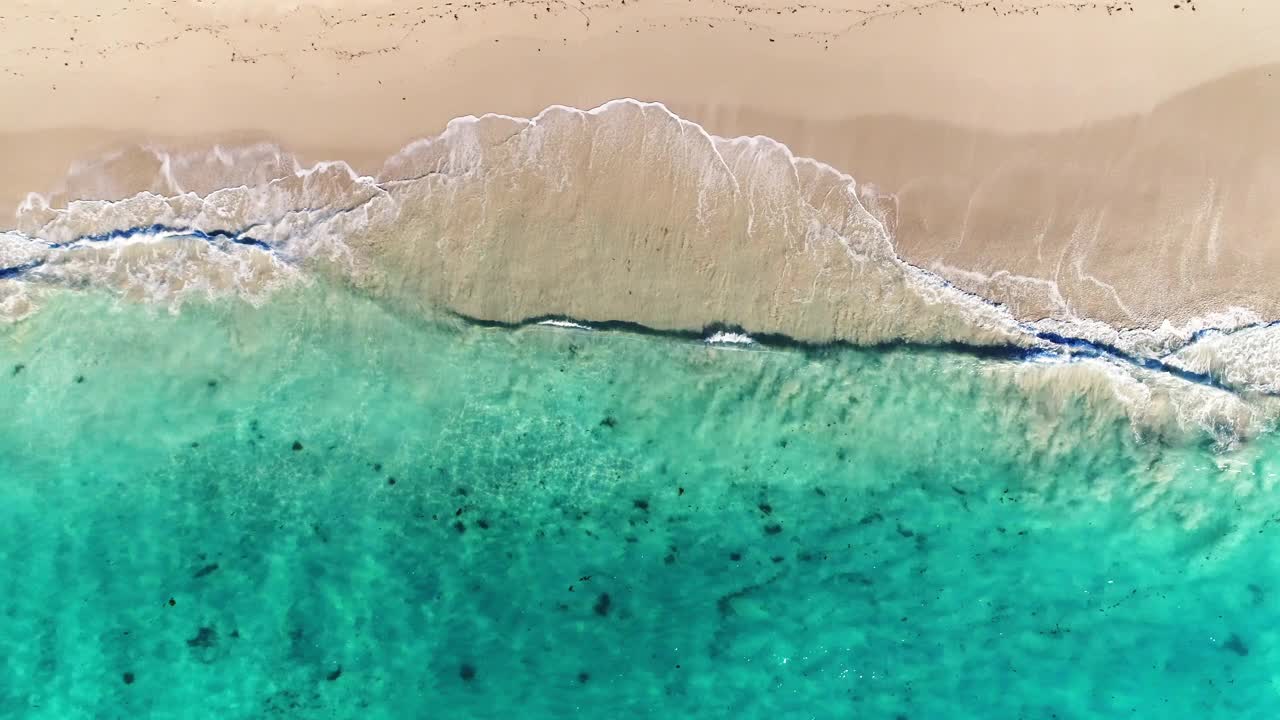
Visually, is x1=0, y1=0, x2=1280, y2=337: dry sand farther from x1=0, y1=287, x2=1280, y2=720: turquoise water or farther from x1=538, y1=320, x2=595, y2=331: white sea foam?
x1=0, y1=287, x2=1280, y2=720: turquoise water

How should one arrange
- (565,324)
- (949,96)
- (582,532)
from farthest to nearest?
(949,96)
(582,532)
(565,324)

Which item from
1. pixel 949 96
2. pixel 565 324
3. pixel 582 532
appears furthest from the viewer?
pixel 949 96

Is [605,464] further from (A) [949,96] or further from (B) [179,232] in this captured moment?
(A) [949,96]

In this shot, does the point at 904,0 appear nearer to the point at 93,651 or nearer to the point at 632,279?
the point at 632,279

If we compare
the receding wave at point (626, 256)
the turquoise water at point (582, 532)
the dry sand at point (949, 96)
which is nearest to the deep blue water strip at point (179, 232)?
the receding wave at point (626, 256)

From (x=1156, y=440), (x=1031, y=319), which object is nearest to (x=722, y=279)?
(x=1031, y=319)

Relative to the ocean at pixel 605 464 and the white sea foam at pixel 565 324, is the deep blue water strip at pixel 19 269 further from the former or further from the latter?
the white sea foam at pixel 565 324

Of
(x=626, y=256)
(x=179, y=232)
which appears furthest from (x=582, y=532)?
(x=179, y=232)
